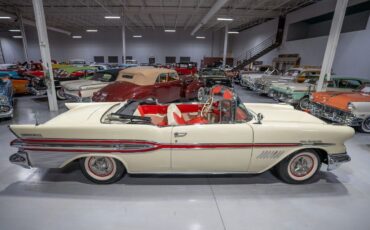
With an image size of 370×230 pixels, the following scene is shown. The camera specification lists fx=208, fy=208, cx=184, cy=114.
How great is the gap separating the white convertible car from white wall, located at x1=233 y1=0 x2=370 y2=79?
985 centimetres

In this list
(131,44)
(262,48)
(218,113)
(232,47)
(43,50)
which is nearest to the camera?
(218,113)

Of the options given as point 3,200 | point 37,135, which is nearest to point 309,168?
point 37,135

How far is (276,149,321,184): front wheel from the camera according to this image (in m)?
2.83

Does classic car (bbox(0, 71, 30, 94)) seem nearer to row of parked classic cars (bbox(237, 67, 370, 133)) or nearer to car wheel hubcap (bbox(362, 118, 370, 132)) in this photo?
row of parked classic cars (bbox(237, 67, 370, 133))

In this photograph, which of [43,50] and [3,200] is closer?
[3,200]

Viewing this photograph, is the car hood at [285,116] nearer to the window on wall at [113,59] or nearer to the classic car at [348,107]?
the classic car at [348,107]

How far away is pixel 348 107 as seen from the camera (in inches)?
195

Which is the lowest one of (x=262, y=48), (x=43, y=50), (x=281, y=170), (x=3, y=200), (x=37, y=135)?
(x=3, y=200)

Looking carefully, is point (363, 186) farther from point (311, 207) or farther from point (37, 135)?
point (37, 135)

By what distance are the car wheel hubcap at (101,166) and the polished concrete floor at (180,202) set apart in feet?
0.60

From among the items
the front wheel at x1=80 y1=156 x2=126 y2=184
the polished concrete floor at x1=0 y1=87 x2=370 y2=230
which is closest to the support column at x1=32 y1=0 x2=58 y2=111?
the polished concrete floor at x1=0 y1=87 x2=370 y2=230

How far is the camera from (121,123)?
2635mm

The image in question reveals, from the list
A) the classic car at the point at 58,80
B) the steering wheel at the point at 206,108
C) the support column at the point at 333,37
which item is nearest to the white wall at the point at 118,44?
the classic car at the point at 58,80

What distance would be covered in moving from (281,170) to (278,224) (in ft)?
2.66
